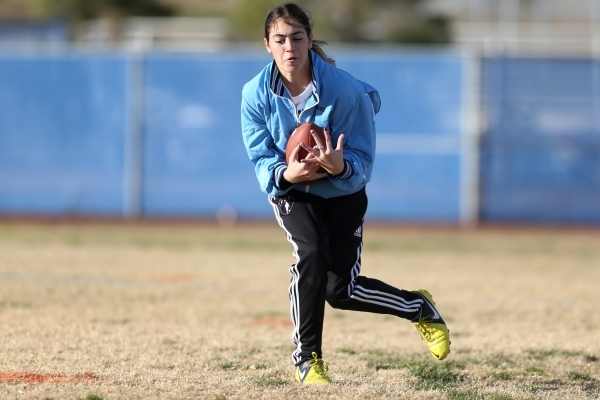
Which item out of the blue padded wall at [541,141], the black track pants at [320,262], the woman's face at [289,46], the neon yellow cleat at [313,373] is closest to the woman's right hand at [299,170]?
the black track pants at [320,262]

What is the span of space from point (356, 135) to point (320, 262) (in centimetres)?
80

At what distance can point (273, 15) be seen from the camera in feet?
19.0

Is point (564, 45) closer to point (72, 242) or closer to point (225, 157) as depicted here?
point (225, 157)

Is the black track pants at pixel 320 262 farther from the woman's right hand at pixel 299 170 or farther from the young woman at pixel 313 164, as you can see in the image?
the woman's right hand at pixel 299 170

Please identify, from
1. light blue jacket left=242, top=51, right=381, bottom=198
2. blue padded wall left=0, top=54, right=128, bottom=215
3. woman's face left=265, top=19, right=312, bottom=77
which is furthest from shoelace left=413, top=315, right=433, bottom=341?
blue padded wall left=0, top=54, right=128, bottom=215

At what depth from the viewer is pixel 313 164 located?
18.3 ft

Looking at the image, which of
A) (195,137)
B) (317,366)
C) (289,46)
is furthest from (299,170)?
(195,137)

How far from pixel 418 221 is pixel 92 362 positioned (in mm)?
12289

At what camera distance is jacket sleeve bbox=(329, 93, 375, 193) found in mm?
5816

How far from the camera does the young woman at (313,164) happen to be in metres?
5.73

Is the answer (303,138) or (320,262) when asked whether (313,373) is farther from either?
(303,138)

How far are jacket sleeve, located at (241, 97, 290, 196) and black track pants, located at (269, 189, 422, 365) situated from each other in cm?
18

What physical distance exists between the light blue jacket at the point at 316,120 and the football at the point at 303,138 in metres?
0.09

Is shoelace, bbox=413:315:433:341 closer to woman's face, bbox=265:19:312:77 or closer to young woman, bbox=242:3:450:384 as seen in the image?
young woman, bbox=242:3:450:384
